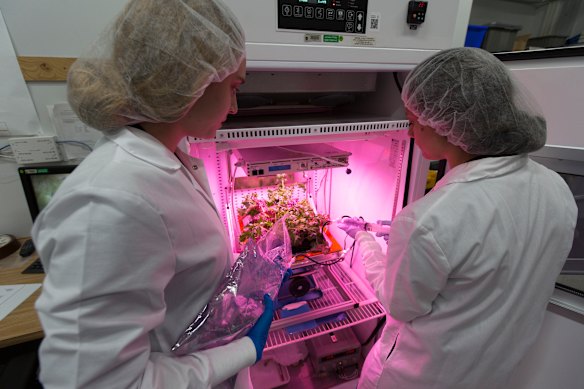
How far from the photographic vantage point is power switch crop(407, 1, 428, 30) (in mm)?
824

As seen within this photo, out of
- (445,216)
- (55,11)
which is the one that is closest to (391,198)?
(445,216)

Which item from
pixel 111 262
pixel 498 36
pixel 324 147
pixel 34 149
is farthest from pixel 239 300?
pixel 498 36

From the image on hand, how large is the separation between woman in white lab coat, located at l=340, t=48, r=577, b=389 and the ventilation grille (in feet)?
0.31

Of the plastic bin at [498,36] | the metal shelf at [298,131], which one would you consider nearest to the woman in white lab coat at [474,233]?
the metal shelf at [298,131]

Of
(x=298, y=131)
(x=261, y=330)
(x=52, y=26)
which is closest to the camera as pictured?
(x=261, y=330)

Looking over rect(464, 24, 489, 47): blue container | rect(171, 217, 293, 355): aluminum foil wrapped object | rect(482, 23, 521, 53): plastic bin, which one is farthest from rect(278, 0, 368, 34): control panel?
rect(482, 23, 521, 53): plastic bin

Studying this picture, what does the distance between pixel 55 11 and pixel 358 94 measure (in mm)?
1241

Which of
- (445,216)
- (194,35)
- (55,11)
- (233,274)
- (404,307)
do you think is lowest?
(404,307)

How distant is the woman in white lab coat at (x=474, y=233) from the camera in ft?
2.29

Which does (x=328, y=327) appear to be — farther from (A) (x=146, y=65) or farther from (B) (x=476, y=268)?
(A) (x=146, y=65)

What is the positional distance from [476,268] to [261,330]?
0.62 meters

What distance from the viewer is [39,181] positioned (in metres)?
1.19

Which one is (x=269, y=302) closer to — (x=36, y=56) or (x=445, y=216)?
(x=445, y=216)

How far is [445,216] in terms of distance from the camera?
0.69 m
